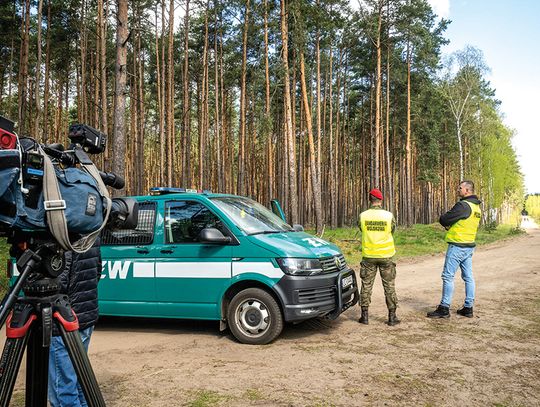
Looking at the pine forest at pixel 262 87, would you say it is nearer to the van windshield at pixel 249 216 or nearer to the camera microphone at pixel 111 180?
the van windshield at pixel 249 216

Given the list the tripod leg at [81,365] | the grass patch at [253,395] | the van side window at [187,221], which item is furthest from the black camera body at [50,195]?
the van side window at [187,221]

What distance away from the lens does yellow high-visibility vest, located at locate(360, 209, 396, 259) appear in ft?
21.9

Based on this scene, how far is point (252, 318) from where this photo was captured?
5.58m

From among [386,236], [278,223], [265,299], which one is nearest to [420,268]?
[386,236]

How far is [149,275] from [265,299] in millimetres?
1730

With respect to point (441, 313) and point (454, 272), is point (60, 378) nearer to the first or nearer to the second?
point (441, 313)

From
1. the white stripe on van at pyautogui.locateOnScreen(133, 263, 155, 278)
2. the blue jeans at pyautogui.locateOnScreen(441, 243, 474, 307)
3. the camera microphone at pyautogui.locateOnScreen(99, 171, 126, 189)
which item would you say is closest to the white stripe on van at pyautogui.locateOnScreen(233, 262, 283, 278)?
the white stripe on van at pyautogui.locateOnScreen(133, 263, 155, 278)

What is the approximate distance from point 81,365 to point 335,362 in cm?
334

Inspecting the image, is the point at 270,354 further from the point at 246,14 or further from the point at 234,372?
the point at 246,14

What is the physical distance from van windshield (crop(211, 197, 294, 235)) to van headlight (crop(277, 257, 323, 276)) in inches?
26.0

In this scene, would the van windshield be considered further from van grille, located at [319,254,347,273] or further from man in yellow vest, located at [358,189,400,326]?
man in yellow vest, located at [358,189,400,326]

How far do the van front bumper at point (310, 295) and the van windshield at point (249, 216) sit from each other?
92 cm

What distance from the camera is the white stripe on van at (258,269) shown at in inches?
215

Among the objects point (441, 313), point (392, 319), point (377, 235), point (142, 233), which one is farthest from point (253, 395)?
point (441, 313)
